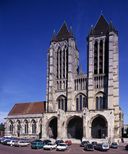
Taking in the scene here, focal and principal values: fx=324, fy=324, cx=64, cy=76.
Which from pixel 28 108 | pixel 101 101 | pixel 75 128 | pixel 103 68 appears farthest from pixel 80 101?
pixel 28 108

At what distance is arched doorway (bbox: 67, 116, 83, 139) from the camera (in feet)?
244

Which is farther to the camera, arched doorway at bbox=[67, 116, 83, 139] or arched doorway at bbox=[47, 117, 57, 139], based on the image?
arched doorway at bbox=[47, 117, 57, 139]

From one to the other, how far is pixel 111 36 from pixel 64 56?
43.2 ft

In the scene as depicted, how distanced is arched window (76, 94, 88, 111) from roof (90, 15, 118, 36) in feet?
51.3

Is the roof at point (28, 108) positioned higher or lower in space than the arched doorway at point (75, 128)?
higher

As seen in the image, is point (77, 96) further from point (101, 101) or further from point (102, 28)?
point (102, 28)

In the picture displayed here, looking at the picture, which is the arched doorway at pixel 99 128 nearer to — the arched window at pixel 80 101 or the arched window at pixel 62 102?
the arched window at pixel 80 101

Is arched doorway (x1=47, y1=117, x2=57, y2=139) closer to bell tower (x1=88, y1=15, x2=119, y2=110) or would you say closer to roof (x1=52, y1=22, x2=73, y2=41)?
bell tower (x1=88, y1=15, x2=119, y2=110)

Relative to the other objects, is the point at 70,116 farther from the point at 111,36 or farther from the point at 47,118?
the point at 111,36

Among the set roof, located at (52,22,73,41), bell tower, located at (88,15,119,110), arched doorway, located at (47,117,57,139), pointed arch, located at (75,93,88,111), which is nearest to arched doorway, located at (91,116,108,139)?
bell tower, located at (88,15,119,110)

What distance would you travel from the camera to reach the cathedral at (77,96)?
234ft

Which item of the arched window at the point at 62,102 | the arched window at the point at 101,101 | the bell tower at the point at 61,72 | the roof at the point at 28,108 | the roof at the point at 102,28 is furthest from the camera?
the roof at the point at 28,108

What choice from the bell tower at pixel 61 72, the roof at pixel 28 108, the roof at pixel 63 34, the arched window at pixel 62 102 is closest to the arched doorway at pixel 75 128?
the bell tower at pixel 61 72

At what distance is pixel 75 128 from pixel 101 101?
8668 millimetres
